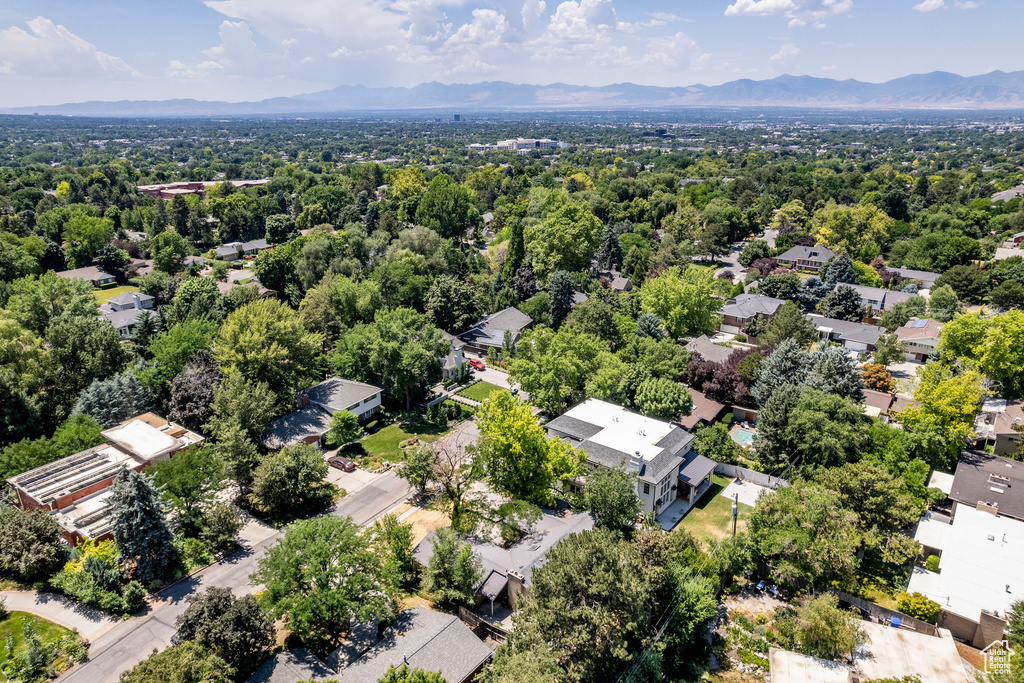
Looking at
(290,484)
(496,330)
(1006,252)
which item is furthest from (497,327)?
(1006,252)

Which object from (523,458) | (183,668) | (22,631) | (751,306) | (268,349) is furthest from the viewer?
(751,306)

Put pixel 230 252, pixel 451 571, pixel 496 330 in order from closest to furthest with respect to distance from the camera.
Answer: pixel 451 571 → pixel 496 330 → pixel 230 252

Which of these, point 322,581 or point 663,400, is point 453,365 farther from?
point 322,581

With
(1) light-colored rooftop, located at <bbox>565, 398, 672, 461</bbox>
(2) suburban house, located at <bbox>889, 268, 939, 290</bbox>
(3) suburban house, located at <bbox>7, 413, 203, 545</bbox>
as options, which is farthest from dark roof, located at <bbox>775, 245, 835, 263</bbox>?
(3) suburban house, located at <bbox>7, 413, 203, 545</bbox>

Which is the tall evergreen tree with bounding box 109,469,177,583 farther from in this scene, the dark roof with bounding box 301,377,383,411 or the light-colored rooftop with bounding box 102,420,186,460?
the dark roof with bounding box 301,377,383,411

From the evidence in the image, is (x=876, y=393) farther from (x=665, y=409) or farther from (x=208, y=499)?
(x=208, y=499)

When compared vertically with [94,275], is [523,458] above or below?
below

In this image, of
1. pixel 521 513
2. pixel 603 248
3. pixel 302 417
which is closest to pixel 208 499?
pixel 302 417
